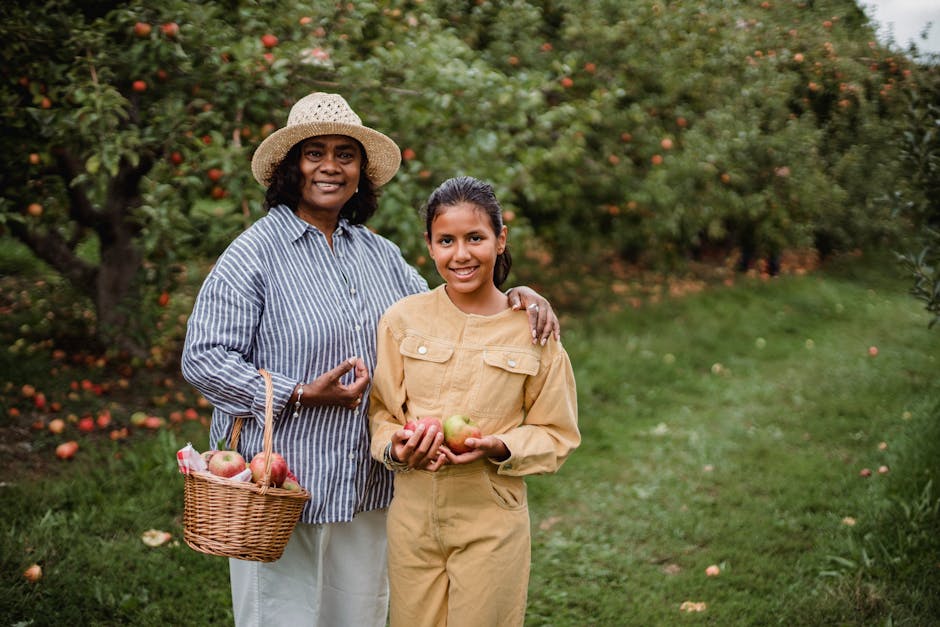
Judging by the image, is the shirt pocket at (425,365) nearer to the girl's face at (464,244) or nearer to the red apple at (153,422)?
the girl's face at (464,244)

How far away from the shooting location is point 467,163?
16.0 ft

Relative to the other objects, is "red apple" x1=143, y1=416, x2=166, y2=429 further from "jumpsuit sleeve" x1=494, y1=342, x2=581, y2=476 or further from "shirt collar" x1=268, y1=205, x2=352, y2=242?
"jumpsuit sleeve" x1=494, y1=342, x2=581, y2=476

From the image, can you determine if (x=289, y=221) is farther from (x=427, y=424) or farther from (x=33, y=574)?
(x=33, y=574)

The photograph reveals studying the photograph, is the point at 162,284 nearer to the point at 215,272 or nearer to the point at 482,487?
the point at 215,272

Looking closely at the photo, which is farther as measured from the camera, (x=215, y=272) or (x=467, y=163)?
(x=467, y=163)

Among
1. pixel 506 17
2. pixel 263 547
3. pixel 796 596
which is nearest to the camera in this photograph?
pixel 263 547

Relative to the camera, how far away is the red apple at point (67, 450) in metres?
4.45

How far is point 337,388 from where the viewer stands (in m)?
2.16

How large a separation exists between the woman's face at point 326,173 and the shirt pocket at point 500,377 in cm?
65

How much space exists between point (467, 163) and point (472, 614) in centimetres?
321

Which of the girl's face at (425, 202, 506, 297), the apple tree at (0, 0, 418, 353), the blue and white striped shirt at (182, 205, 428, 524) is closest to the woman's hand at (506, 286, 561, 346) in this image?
the girl's face at (425, 202, 506, 297)

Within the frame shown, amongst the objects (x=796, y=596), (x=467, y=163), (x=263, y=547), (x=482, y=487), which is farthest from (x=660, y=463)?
(x=263, y=547)

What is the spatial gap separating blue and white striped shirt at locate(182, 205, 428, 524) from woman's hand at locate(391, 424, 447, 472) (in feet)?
1.09

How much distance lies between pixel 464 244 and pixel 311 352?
51 cm
